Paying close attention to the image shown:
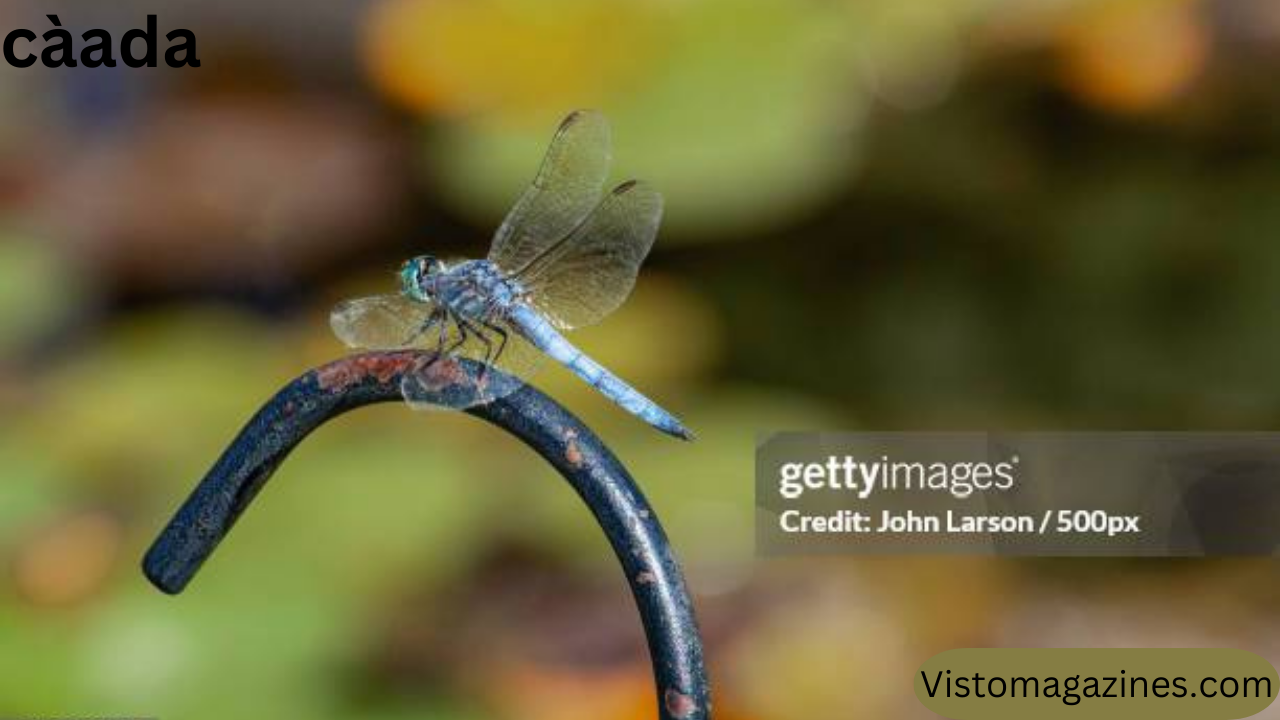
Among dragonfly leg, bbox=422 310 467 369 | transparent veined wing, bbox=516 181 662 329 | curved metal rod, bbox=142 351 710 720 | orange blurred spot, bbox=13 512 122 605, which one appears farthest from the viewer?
orange blurred spot, bbox=13 512 122 605

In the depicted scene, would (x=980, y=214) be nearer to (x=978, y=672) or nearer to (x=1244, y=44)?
(x=1244, y=44)

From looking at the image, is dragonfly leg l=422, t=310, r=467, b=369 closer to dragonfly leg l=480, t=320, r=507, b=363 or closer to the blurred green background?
dragonfly leg l=480, t=320, r=507, b=363

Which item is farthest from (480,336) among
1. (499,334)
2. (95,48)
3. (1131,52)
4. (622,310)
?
(95,48)

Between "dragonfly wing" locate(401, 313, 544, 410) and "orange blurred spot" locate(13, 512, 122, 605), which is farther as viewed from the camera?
"orange blurred spot" locate(13, 512, 122, 605)

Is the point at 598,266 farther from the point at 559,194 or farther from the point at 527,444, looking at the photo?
the point at 527,444

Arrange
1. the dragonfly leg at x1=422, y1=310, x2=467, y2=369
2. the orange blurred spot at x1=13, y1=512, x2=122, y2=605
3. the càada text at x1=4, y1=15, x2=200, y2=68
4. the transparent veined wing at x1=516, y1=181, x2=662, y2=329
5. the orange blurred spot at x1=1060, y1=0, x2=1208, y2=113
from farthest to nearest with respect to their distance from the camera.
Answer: the càada text at x1=4, y1=15, x2=200, y2=68 < the orange blurred spot at x1=1060, y1=0, x2=1208, y2=113 < the orange blurred spot at x1=13, y1=512, x2=122, y2=605 < the transparent veined wing at x1=516, y1=181, x2=662, y2=329 < the dragonfly leg at x1=422, y1=310, x2=467, y2=369

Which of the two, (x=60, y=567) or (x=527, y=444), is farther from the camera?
(x=60, y=567)

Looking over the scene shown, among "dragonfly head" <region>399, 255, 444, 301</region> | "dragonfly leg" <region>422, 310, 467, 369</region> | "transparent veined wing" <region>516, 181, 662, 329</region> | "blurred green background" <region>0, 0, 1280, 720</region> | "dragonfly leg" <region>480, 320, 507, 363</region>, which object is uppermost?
"blurred green background" <region>0, 0, 1280, 720</region>

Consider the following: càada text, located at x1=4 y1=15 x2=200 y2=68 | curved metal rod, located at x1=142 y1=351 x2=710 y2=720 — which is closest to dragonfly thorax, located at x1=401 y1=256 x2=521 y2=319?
curved metal rod, located at x1=142 y1=351 x2=710 y2=720
